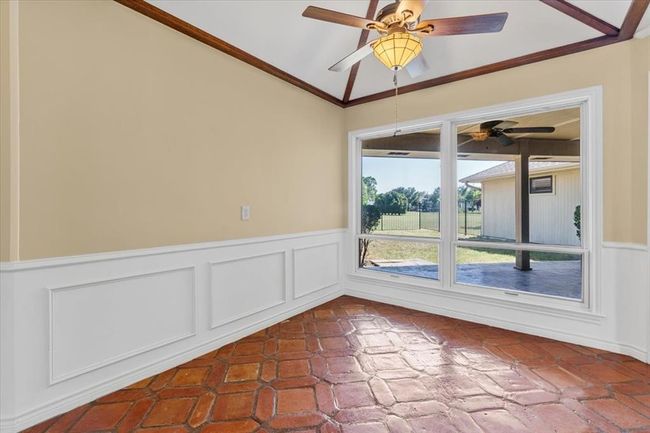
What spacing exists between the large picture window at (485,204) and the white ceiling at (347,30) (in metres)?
0.58

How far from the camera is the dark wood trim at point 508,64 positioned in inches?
102

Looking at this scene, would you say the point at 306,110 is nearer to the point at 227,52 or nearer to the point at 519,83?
the point at 227,52

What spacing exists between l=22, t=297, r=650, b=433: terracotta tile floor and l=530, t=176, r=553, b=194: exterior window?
4.72ft

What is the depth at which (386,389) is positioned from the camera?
2.07 metres

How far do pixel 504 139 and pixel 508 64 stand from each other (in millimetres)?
729

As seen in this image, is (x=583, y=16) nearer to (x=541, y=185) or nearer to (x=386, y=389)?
(x=541, y=185)

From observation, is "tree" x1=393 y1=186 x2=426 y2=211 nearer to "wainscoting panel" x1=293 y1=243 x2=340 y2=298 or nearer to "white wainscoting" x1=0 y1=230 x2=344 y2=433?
"wainscoting panel" x1=293 y1=243 x2=340 y2=298

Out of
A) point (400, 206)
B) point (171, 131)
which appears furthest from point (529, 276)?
point (171, 131)

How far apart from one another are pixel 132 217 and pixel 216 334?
1.26 meters

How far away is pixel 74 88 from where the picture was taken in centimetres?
190

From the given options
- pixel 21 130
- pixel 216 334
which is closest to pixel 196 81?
pixel 21 130

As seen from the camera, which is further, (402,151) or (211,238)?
(402,151)

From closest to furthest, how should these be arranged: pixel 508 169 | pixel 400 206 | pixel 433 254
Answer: pixel 508 169 → pixel 433 254 → pixel 400 206

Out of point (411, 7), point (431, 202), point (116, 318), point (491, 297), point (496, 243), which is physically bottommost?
point (491, 297)
